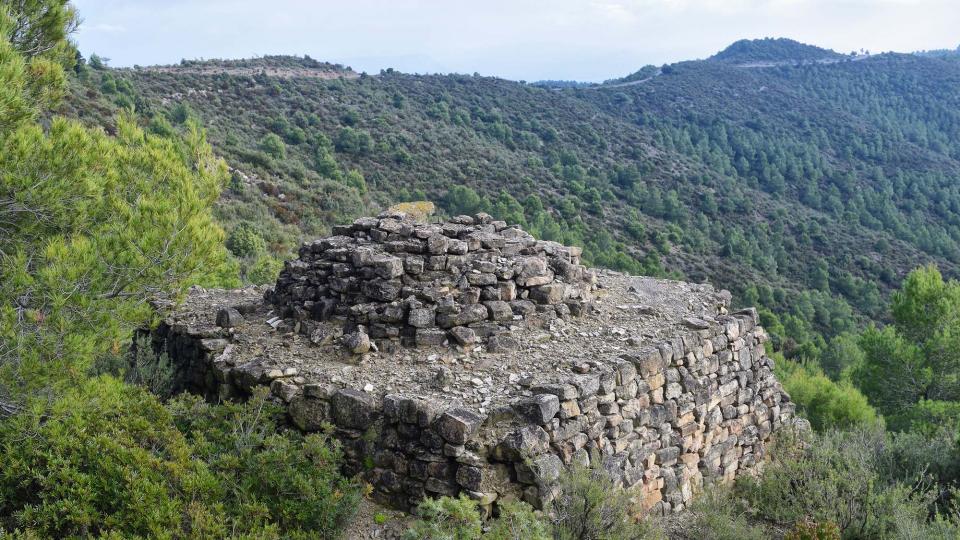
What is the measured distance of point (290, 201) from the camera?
2577cm

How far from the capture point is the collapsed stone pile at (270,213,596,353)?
7.66 metres

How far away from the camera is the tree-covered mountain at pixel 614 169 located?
28.1 metres

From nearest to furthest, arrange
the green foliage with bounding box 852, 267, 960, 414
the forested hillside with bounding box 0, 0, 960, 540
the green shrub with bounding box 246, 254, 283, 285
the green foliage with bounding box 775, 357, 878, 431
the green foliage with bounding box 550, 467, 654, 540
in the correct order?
the forested hillside with bounding box 0, 0, 960, 540 → the green foliage with bounding box 550, 467, 654, 540 → the green foliage with bounding box 775, 357, 878, 431 → the green foliage with bounding box 852, 267, 960, 414 → the green shrub with bounding box 246, 254, 283, 285

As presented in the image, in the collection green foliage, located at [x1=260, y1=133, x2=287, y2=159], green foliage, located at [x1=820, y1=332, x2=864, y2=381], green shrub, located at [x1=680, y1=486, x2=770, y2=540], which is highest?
green foliage, located at [x1=260, y1=133, x2=287, y2=159]

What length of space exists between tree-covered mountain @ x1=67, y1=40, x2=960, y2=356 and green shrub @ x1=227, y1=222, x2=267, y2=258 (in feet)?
1.55

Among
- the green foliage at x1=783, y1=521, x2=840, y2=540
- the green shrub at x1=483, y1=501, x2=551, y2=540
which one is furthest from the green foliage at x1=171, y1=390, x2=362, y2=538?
the green foliage at x1=783, y1=521, x2=840, y2=540

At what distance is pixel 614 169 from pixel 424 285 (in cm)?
3429

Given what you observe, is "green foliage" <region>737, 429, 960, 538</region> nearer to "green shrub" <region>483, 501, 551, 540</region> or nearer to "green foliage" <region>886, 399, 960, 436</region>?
"green shrub" <region>483, 501, 551, 540</region>

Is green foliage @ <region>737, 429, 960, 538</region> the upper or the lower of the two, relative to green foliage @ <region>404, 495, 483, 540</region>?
lower

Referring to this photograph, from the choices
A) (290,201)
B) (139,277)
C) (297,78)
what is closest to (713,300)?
(139,277)

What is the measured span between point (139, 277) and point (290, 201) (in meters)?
20.6

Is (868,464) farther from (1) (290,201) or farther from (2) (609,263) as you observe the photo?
(1) (290,201)

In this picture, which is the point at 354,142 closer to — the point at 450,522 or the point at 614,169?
the point at 614,169

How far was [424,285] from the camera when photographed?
316 inches
